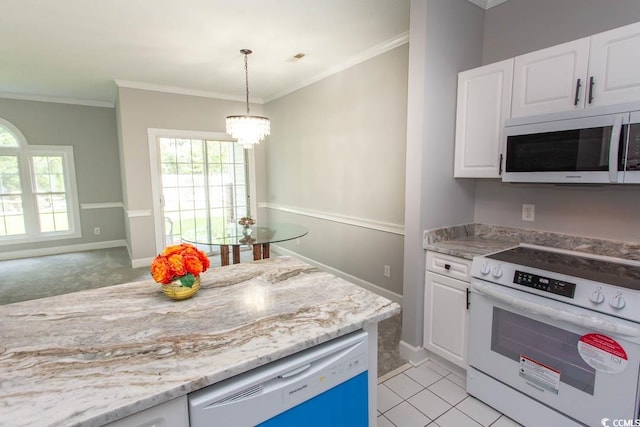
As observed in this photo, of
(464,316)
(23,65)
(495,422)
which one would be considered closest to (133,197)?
(23,65)

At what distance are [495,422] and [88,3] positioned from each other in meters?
3.94

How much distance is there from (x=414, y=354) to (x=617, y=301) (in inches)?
51.6

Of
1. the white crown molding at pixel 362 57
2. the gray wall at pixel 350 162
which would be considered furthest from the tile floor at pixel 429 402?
the white crown molding at pixel 362 57

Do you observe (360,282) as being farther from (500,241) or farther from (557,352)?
(557,352)

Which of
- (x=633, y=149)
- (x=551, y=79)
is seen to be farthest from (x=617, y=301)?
(x=551, y=79)

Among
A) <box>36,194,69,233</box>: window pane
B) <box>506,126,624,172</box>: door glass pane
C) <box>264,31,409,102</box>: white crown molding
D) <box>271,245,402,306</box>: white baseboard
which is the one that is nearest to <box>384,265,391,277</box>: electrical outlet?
<box>271,245,402,306</box>: white baseboard

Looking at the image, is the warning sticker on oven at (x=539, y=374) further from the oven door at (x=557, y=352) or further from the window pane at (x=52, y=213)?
the window pane at (x=52, y=213)

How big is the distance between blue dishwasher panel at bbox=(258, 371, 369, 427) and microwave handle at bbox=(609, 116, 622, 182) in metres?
1.60

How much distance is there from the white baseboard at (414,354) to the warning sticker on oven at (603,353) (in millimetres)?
1052

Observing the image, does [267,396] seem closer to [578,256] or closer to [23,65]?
[578,256]

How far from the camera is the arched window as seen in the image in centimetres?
521

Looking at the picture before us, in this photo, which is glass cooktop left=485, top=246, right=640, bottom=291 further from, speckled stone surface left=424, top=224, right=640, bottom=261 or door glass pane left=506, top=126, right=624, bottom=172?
door glass pane left=506, top=126, right=624, bottom=172

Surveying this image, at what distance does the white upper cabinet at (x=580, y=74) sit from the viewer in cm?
161

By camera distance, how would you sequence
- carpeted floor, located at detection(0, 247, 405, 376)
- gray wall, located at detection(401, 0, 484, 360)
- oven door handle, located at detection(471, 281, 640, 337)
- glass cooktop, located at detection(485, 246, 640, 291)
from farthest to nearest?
carpeted floor, located at detection(0, 247, 405, 376), gray wall, located at detection(401, 0, 484, 360), glass cooktop, located at detection(485, 246, 640, 291), oven door handle, located at detection(471, 281, 640, 337)
